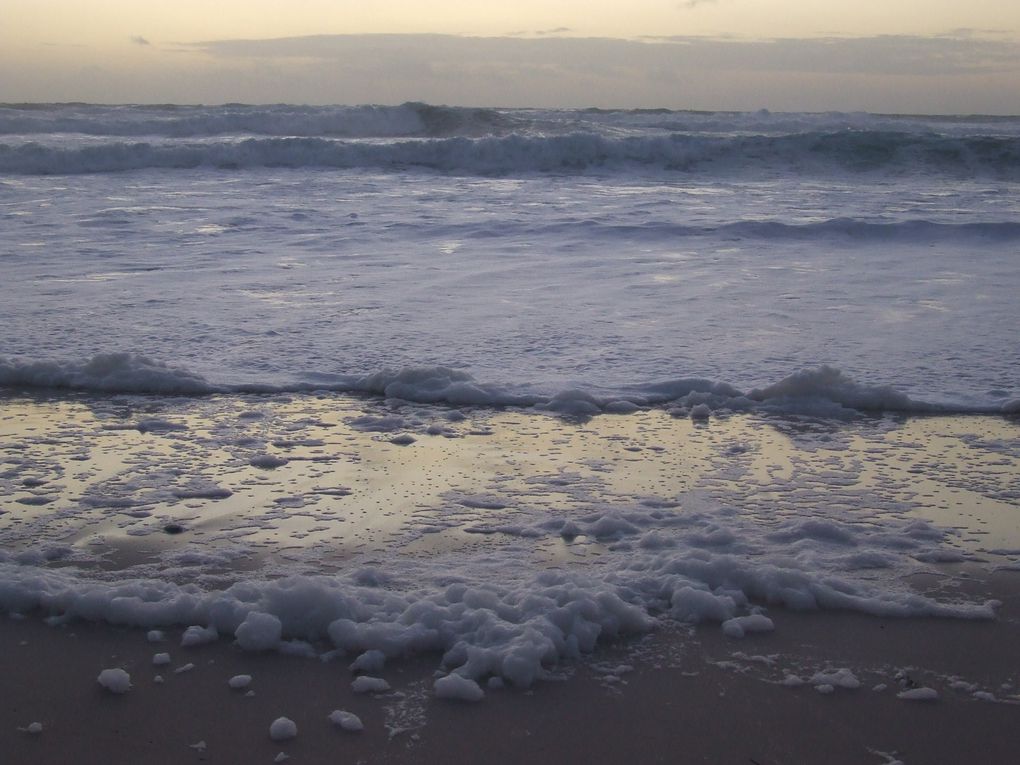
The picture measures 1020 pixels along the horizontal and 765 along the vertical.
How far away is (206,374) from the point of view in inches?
249

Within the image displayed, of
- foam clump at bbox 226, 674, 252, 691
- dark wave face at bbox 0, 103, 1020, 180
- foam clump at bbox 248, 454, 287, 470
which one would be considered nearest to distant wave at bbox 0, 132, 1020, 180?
dark wave face at bbox 0, 103, 1020, 180

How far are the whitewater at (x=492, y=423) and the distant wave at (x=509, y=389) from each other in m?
0.02

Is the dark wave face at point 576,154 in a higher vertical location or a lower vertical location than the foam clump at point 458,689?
higher

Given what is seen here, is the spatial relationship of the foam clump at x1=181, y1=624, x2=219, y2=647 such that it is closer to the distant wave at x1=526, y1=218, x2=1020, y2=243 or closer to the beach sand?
the beach sand

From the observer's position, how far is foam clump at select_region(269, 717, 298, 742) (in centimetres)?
272

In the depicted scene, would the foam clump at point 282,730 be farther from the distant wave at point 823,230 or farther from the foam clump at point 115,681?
the distant wave at point 823,230

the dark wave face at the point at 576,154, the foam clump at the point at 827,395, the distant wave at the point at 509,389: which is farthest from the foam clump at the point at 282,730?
the dark wave face at the point at 576,154

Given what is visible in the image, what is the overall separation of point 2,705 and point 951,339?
6.43 metres

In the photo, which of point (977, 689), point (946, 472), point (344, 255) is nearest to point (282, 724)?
point (977, 689)

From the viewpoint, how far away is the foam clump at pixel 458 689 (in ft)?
9.55

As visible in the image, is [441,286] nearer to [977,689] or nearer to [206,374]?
[206,374]

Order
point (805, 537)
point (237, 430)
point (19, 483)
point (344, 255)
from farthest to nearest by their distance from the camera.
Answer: point (344, 255)
point (237, 430)
point (19, 483)
point (805, 537)

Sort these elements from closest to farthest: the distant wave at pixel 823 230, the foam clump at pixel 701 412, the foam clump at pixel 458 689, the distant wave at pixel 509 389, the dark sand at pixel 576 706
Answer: the dark sand at pixel 576 706, the foam clump at pixel 458 689, the foam clump at pixel 701 412, the distant wave at pixel 509 389, the distant wave at pixel 823 230

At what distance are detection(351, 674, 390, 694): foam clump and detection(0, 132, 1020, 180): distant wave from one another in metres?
19.1
